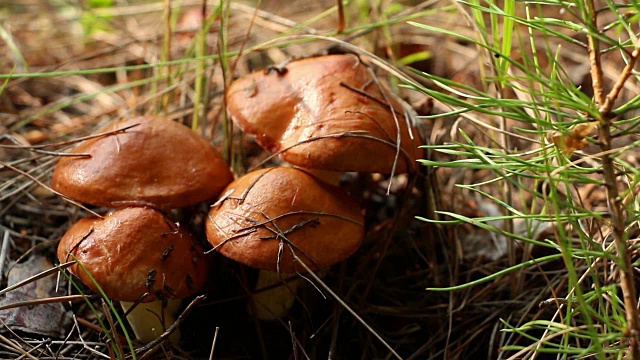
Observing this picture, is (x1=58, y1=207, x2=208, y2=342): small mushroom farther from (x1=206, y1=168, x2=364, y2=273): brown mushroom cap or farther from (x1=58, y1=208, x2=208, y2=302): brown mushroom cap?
(x1=206, y1=168, x2=364, y2=273): brown mushroom cap

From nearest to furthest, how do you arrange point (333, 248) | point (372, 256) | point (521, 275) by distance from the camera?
point (333, 248) → point (521, 275) → point (372, 256)

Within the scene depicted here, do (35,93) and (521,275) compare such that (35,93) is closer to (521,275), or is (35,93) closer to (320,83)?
(320,83)

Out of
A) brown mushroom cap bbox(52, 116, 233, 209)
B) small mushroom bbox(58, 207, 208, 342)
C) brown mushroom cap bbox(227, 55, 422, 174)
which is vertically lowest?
small mushroom bbox(58, 207, 208, 342)

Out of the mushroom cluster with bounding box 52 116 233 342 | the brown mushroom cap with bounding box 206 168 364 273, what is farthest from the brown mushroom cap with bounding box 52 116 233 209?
the brown mushroom cap with bounding box 206 168 364 273

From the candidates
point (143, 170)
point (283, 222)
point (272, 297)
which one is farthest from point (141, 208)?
A: point (272, 297)

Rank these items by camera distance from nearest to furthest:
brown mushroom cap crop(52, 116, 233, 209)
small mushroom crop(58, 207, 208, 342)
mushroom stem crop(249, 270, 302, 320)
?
small mushroom crop(58, 207, 208, 342)
brown mushroom cap crop(52, 116, 233, 209)
mushroom stem crop(249, 270, 302, 320)

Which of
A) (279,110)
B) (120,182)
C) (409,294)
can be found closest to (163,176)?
(120,182)

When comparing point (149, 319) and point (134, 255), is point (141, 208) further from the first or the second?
point (149, 319)
